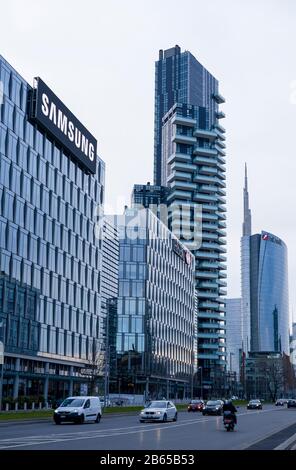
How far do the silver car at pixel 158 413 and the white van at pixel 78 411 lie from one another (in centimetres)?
309

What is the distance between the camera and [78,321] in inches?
3499

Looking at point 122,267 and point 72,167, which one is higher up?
point 72,167

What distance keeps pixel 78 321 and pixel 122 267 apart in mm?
35173

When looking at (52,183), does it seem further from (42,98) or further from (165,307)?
(165,307)

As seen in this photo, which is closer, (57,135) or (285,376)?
(57,135)

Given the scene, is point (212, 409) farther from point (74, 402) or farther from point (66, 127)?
point (66, 127)

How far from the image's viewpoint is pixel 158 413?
4366 cm

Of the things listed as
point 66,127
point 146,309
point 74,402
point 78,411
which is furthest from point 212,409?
point 146,309

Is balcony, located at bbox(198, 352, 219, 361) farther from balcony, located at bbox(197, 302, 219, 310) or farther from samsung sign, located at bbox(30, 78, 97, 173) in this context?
samsung sign, located at bbox(30, 78, 97, 173)

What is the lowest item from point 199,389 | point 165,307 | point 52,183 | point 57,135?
point 199,389

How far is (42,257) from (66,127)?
18559 mm

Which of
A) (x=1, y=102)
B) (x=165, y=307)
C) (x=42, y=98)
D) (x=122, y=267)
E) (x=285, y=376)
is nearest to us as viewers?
(x=1, y=102)

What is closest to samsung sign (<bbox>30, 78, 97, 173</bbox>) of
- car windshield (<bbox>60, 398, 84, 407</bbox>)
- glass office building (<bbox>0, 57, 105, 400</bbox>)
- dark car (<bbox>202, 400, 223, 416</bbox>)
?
glass office building (<bbox>0, 57, 105, 400</bbox>)
